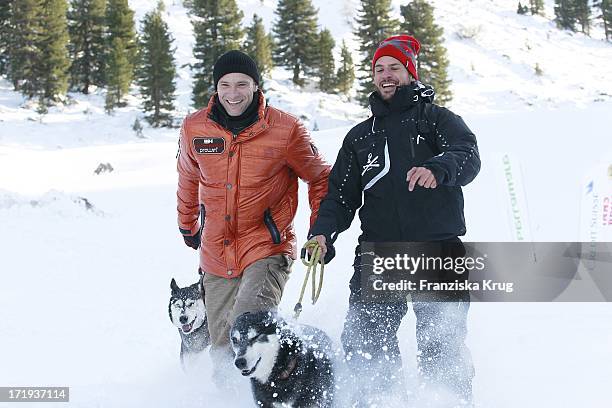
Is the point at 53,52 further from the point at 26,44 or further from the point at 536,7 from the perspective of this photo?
the point at 536,7

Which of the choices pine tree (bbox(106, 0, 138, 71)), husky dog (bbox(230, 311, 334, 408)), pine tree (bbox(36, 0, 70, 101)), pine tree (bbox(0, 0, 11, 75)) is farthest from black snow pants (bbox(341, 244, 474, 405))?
pine tree (bbox(0, 0, 11, 75))

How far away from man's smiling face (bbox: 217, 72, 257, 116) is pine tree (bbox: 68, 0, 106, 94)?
2919 centimetres

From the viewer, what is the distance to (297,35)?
32625 millimetres

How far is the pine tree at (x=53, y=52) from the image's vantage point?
1046 inches

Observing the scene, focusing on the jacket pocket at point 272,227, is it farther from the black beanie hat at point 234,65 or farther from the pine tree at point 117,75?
the pine tree at point 117,75

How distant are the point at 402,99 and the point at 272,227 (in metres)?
0.97

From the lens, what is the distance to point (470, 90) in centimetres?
3108

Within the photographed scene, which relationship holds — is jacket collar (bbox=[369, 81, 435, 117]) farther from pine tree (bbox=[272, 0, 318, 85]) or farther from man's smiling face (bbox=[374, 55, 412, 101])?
pine tree (bbox=[272, 0, 318, 85])

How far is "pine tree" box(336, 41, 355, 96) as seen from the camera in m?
30.4

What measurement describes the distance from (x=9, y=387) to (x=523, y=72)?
35158mm

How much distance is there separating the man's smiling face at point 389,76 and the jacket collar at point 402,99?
4 cm

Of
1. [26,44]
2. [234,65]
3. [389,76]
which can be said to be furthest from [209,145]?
[26,44]

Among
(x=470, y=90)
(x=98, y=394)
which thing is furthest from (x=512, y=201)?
(x=470, y=90)

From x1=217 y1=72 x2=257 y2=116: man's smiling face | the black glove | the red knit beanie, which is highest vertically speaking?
the red knit beanie
